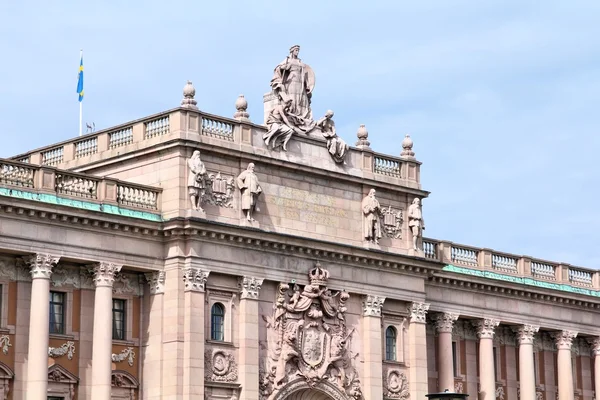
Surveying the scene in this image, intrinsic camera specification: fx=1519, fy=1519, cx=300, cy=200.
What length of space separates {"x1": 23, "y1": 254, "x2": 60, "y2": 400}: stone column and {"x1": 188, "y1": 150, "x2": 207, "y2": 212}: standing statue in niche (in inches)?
248

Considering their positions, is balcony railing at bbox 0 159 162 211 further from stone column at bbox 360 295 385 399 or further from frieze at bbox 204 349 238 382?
stone column at bbox 360 295 385 399

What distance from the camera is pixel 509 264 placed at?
7638cm

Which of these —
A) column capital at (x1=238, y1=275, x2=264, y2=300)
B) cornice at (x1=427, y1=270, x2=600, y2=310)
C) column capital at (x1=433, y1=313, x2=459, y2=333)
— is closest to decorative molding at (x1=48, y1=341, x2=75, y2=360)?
column capital at (x1=238, y1=275, x2=264, y2=300)

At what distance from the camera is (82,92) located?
68000mm

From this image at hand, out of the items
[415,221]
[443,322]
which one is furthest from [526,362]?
[415,221]

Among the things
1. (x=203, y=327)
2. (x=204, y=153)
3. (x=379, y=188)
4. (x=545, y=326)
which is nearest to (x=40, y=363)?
(x=203, y=327)

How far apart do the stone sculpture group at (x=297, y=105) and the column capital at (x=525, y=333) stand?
15683 millimetres

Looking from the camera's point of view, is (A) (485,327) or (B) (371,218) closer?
(B) (371,218)

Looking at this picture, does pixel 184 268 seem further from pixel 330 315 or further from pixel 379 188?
pixel 379 188

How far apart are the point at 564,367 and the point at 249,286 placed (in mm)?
23533

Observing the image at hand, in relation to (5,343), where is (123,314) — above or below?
above

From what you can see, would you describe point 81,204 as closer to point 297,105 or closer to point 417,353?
point 297,105

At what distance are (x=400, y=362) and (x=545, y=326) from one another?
12.7m

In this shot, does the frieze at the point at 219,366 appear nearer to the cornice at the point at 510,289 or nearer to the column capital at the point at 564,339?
the cornice at the point at 510,289
